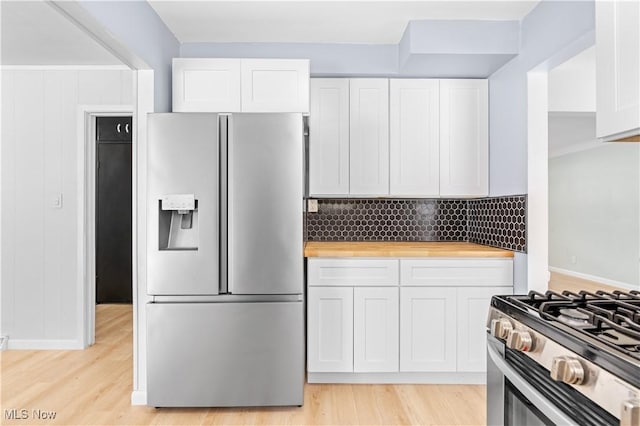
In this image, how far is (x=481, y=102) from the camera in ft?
10.4

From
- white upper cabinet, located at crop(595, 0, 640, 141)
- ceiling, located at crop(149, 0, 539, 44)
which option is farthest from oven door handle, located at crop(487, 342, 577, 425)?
ceiling, located at crop(149, 0, 539, 44)

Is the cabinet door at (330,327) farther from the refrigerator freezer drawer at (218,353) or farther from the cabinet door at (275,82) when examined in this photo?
the cabinet door at (275,82)

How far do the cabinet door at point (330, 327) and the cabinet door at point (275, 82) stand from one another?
1215mm

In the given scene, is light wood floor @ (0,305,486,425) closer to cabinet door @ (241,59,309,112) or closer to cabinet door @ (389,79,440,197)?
cabinet door @ (389,79,440,197)

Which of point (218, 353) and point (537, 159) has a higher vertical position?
point (537, 159)

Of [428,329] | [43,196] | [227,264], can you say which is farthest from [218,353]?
[43,196]

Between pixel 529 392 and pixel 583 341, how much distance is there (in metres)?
0.22

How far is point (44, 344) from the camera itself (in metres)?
3.63

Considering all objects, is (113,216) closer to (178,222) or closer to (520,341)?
(178,222)

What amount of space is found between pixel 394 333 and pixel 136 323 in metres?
1.61

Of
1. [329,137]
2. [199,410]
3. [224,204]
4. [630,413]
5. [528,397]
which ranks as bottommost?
[199,410]

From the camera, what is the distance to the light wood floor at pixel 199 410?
2.38 metres

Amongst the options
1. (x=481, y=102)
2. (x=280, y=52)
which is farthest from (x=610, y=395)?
(x=280, y=52)

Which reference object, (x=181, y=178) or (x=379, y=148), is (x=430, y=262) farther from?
(x=181, y=178)
